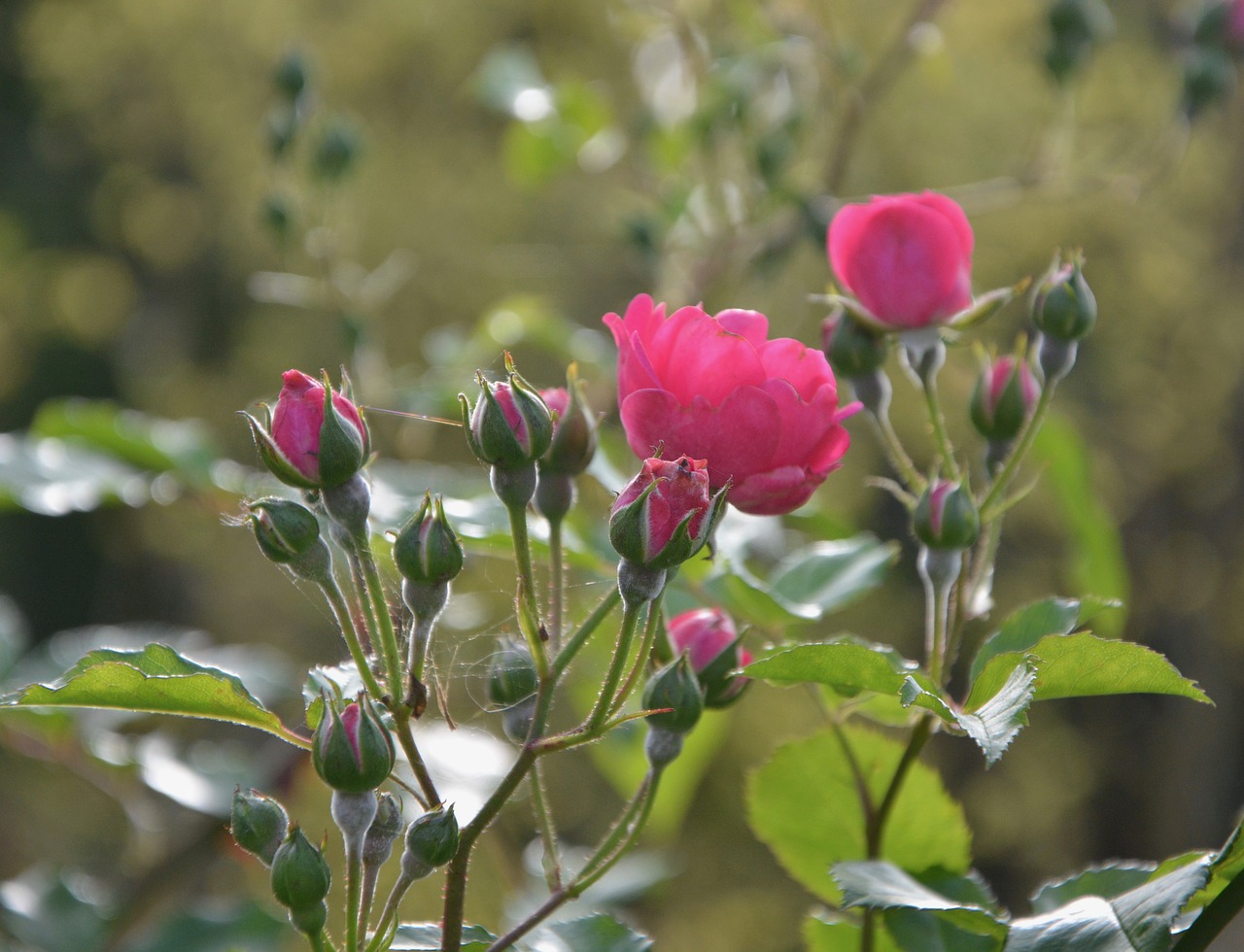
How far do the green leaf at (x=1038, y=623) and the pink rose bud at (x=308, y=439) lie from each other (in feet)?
0.69

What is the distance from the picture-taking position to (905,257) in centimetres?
42

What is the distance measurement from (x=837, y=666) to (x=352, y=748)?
0.13 meters

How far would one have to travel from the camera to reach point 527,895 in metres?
0.70

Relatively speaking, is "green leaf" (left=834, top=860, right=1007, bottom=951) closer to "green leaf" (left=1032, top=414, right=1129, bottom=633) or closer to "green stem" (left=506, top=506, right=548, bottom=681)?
"green stem" (left=506, top=506, right=548, bottom=681)

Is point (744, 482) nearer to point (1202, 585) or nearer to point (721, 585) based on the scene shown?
point (721, 585)

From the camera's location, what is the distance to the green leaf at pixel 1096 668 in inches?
11.8

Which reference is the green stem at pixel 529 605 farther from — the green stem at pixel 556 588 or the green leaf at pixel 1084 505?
the green leaf at pixel 1084 505

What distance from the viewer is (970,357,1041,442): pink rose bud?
0.44 metres

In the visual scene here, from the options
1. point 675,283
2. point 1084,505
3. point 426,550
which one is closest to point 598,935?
point 426,550

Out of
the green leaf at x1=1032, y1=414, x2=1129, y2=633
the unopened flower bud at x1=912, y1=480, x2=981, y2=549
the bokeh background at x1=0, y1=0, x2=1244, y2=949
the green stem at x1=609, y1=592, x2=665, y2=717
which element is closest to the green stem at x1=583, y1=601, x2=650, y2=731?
the green stem at x1=609, y1=592, x2=665, y2=717

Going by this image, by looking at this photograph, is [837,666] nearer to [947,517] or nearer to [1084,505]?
[947,517]

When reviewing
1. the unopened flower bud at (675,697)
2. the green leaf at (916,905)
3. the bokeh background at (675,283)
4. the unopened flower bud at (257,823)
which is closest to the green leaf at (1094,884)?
the green leaf at (916,905)

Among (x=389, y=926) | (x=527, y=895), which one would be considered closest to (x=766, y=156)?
(x=527, y=895)

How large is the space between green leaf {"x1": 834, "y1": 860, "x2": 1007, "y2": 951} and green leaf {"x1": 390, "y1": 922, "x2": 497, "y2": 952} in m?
0.11
